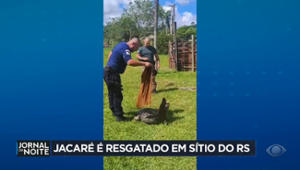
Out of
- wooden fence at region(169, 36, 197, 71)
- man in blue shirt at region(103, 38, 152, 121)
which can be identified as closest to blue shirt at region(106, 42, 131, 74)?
man in blue shirt at region(103, 38, 152, 121)

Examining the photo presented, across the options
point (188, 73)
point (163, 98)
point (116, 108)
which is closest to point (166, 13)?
point (188, 73)

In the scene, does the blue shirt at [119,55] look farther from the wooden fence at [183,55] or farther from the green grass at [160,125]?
the wooden fence at [183,55]

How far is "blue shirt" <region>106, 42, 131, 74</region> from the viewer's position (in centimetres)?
236

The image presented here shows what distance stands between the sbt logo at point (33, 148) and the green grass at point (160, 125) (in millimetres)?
560

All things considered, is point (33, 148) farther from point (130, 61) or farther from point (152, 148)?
point (130, 61)

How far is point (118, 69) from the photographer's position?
7.91ft

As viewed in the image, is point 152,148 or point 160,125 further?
point 160,125

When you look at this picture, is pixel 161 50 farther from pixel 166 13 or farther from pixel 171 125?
pixel 171 125

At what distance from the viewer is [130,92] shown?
241cm

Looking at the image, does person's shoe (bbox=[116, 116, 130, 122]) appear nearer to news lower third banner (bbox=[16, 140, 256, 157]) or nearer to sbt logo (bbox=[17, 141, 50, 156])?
news lower third banner (bbox=[16, 140, 256, 157])

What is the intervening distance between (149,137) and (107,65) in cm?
76

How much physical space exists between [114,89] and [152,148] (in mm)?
642

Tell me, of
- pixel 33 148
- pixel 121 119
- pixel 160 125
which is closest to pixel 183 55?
pixel 160 125

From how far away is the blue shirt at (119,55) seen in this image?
236 centimetres
